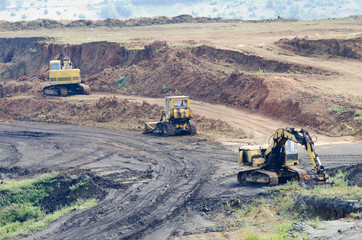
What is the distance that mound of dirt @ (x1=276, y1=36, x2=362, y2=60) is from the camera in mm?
42312

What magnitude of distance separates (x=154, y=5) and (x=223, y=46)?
120 metres

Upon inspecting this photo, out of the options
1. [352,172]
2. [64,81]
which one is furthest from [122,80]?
[352,172]

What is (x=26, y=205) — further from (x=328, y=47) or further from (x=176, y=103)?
(x=328, y=47)

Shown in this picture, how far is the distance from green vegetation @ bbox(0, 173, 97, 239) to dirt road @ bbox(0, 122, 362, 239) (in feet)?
3.33

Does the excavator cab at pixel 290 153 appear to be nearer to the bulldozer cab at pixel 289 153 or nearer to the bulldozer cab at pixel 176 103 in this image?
the bulldozer cab at pixel 289 153

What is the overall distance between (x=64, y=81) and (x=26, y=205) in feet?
85.5

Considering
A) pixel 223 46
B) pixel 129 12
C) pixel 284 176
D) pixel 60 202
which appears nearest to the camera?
pixel 284 176

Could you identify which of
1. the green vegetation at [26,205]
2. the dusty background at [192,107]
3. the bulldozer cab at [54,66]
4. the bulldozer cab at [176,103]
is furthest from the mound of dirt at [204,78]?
the green vegetation at [26,205]

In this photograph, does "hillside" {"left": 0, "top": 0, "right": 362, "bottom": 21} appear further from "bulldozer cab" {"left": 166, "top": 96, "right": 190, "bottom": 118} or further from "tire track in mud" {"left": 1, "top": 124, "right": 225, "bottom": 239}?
"tire track in mud" {"left": 1, "top": 124, "right": 225, "bottom": 239}

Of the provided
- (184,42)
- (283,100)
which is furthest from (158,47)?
(283,100)

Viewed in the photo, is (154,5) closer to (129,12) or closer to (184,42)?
(129,12)

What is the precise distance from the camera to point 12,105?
147 feet

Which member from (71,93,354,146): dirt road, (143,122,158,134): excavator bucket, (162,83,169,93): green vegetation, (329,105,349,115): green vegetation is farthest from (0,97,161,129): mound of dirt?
(329,105,349,115): green vegetation

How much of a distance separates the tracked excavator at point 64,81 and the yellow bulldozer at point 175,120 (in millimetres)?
16086
